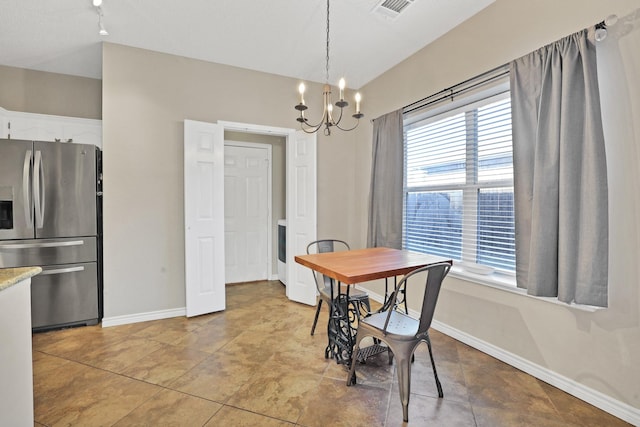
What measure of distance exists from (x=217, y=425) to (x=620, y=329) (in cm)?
235

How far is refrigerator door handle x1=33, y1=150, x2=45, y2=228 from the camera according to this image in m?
2.74

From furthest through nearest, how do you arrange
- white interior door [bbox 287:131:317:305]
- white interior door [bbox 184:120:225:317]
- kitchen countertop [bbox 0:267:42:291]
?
white interior door [bbox 287:131:317:305]
white interior door [bbox 184:120:225:317]
kitchen countertop [bbox 0:267:42:291]

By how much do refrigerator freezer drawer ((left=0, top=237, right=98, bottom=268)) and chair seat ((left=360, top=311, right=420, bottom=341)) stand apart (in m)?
2.84

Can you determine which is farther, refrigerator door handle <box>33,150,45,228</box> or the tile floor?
refrigerator door handle <box>33,150,45,228</box>

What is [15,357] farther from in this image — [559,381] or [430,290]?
[559,381]

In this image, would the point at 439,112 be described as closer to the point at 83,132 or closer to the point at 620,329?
the point at 620,329

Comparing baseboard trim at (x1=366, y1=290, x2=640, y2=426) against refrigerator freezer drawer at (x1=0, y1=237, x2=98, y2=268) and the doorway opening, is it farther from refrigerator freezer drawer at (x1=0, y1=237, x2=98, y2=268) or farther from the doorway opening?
refrigerator freezer drawer at (x1=0, y1=237, x2=98, y2=268)

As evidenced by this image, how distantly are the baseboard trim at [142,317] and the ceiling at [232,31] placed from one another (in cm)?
278

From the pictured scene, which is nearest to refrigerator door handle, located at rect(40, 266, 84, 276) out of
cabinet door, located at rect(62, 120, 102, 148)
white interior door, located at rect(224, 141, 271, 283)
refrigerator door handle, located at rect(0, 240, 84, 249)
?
refrigerator door handle, located at rect(0, 240, 84, 249)

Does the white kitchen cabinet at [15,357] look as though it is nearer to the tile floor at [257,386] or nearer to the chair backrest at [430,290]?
the tile floor at [257,386]

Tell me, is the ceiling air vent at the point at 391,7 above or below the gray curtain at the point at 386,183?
above

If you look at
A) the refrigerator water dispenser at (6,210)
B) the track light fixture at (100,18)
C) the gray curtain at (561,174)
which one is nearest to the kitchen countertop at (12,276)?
the refrigerator water dispenser at (6,210)

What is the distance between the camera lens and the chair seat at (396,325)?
172 centimetres

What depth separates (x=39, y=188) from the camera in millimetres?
A: 2771
